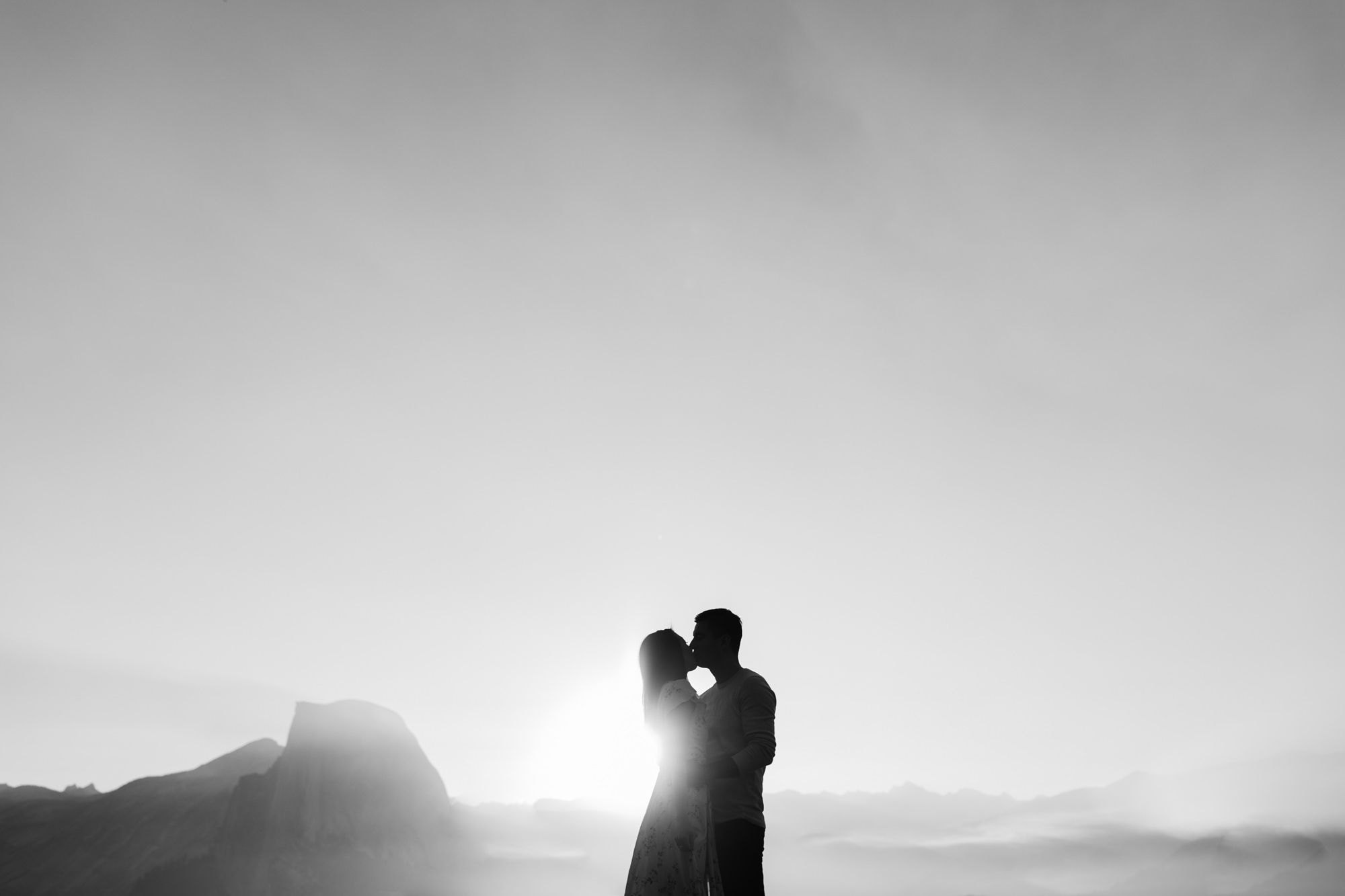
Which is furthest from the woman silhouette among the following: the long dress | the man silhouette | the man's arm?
the man's arm

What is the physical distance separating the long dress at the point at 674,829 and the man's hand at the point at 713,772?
5cm

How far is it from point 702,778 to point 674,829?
0.41 meters

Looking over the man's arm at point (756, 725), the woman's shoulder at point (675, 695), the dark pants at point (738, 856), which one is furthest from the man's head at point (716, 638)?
the dark pants at point (738, 856)

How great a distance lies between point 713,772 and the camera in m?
5.83

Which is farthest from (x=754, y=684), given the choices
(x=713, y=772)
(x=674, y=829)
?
(x=674, y=829)

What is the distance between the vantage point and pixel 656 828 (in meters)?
5.82

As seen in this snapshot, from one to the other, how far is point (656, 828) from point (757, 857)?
2.77ft

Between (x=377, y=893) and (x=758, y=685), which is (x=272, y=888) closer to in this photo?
(x=377, y=893)

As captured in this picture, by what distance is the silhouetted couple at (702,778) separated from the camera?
5.66m

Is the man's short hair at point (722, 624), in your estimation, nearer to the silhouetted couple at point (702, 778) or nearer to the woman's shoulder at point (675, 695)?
the silhouetted couple at point (702, 778)

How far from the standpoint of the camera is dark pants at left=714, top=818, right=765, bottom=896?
5.90m

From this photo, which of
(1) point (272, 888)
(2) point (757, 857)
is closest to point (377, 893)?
(1) point (272, 888)

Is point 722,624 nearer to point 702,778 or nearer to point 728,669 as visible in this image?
point 728,669

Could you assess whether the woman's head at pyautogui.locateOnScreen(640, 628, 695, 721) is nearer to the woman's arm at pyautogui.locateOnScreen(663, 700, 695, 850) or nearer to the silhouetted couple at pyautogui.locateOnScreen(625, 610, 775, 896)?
the silhouetted couple at pyautogui.locateOnScreen(625, 610, 775, 896)
